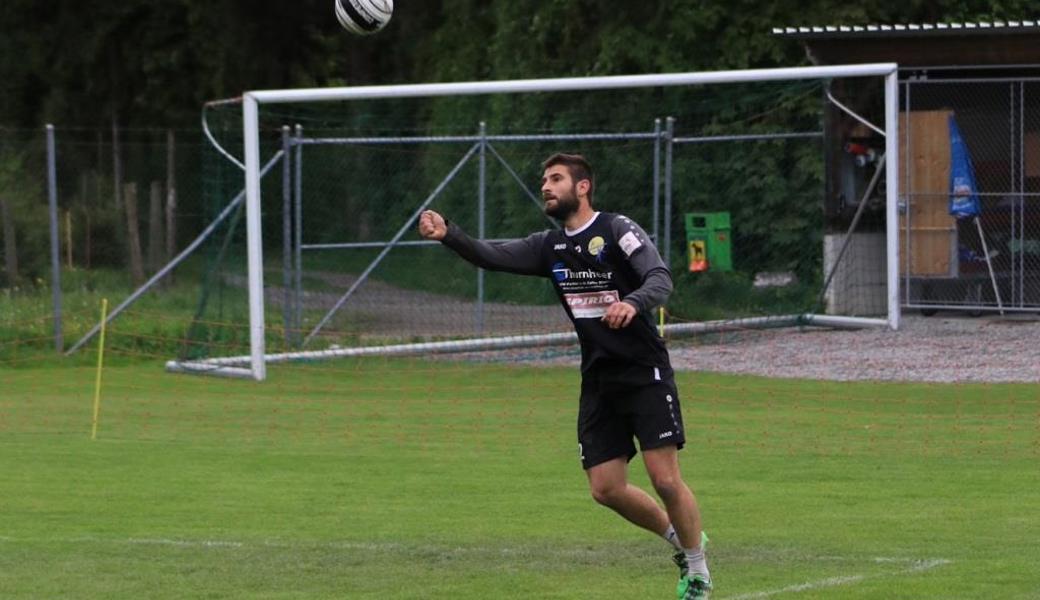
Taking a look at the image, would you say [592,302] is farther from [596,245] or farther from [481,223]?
[481,223]

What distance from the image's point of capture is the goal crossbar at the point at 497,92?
60.4 feet

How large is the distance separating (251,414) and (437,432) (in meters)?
2.10

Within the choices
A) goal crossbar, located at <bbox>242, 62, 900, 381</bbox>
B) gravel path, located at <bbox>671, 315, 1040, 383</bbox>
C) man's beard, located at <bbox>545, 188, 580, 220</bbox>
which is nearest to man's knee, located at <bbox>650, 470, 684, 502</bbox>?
man's beard, located at <bbox>545, 188, 580, 220</bbox>

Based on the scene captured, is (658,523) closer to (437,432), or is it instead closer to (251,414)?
(437,432)

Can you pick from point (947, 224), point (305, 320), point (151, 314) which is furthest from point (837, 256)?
point (151, 314)

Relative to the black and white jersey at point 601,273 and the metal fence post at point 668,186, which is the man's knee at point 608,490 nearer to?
the black and white jersey at point 601,273

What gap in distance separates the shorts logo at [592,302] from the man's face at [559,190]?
15.0 inches

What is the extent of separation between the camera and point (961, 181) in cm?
2217

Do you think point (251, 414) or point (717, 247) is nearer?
point (251, 414)

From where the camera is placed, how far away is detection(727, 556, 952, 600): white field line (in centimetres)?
836

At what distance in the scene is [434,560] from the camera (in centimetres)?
941

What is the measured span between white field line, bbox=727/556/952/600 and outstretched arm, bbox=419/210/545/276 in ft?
5.66

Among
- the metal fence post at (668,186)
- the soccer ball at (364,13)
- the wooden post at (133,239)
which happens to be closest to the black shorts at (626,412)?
the soccer ball at (364,13)

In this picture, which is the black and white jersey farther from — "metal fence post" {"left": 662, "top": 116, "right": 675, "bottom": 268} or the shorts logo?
"metal fence post" {"left": 662, "top": 116, "right": 675, "bottom": 268}
